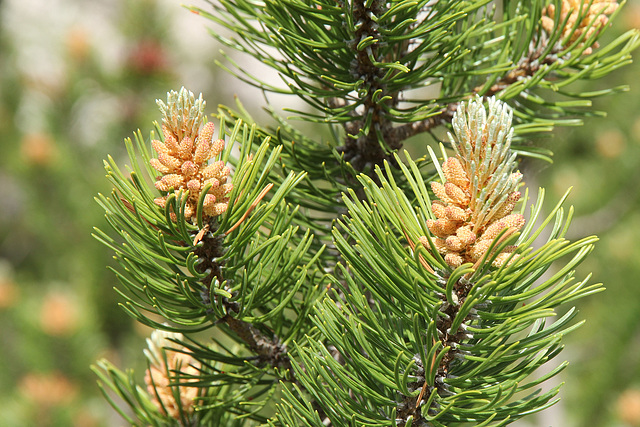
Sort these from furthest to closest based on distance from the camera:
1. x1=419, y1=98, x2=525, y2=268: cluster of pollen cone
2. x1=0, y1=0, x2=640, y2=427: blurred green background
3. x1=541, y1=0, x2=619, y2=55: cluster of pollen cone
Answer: x1=0, y1=0, x2=640, y2=427: blurred green background → x1=541, y1=0, x2=619, y2=55: cluster of pollen cone → x1=419, y1=98, x2=525, y2=268: cluster of pollen cone

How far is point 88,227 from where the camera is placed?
1905 mm

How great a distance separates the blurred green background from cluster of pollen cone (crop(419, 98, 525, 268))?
124 centimetres

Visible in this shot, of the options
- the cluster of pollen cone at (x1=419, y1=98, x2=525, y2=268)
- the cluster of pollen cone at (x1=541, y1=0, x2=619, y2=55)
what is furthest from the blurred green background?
the cluster of pollen cone at (x1=419, y1=98, x2=525, y2=268)

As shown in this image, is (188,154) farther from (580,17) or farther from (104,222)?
(104,222)

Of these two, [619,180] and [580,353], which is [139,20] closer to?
[619,180]

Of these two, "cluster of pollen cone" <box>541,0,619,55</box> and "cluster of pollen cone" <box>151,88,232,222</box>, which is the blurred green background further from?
"cluster of pollen cone" <box>151,88,232,222</box>

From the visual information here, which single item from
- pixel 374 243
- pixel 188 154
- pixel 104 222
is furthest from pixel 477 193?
pixel 104 222

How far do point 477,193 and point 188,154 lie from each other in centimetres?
20

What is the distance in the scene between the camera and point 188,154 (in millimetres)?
412

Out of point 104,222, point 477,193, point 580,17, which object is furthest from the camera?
point 104,222

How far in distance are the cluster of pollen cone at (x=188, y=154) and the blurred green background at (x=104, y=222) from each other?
130 centimetres

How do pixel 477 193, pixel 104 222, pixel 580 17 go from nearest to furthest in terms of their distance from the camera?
pixel 477 193, pixel 580 17, pixel 104 222

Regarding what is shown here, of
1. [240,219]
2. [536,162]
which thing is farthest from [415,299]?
[536,162]

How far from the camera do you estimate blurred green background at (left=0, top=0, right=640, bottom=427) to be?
162 cm
